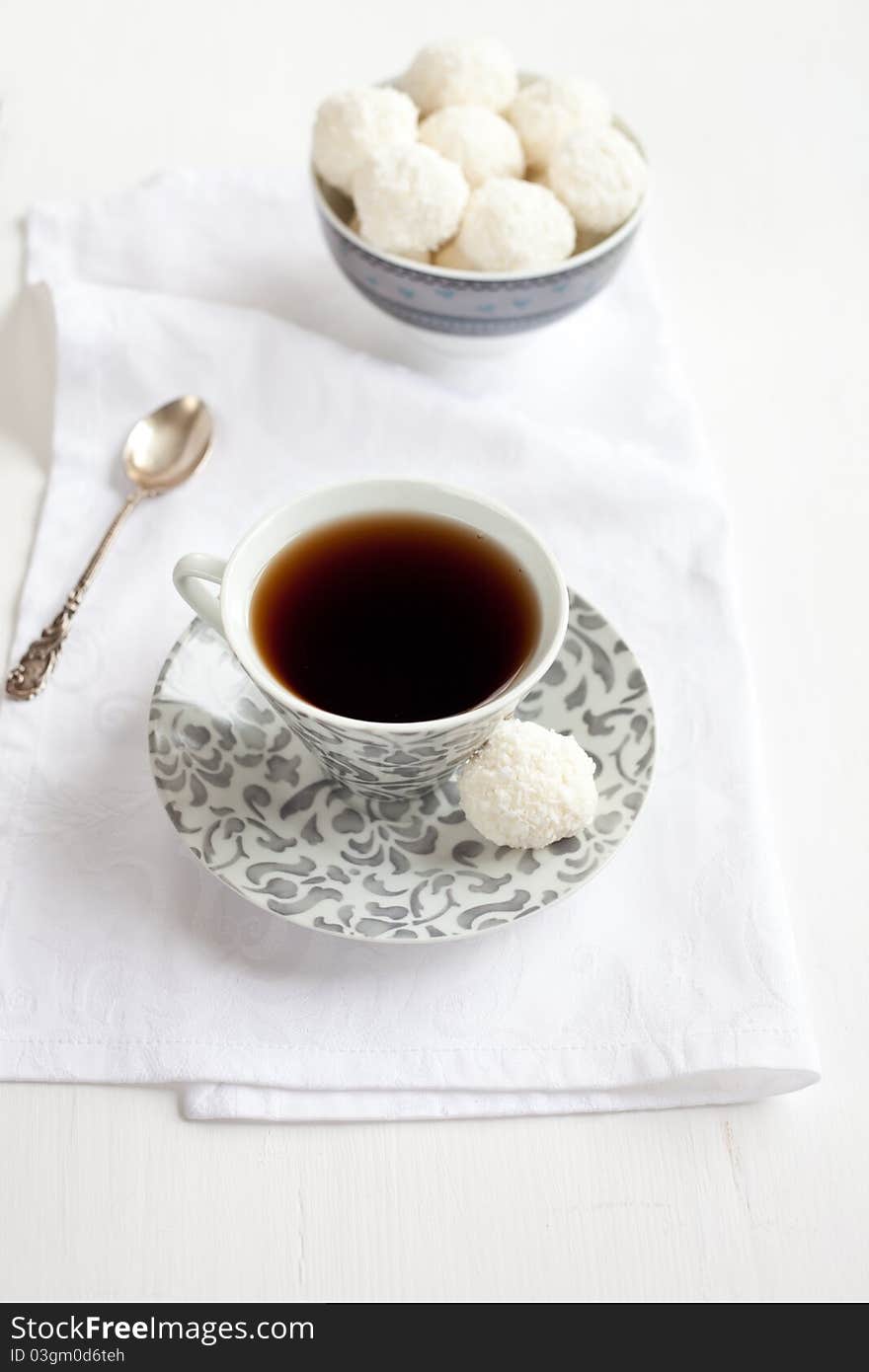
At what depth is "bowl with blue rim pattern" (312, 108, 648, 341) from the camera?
3.52ft

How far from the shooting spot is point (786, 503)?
3.76 feet

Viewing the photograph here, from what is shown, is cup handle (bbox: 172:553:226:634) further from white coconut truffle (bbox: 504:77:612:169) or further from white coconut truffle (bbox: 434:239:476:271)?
white coconut truffle (bbox: 504:77:612:169)

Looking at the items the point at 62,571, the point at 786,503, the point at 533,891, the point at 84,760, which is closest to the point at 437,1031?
the point at 533,891

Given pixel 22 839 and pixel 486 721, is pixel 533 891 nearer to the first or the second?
pixel 486 721

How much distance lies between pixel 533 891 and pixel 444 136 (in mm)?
698

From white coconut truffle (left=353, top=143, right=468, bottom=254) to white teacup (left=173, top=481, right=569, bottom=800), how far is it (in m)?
0.33

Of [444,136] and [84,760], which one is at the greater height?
[444,136]

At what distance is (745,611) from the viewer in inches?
41.5

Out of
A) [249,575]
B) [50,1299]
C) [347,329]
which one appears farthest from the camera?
[347,329]

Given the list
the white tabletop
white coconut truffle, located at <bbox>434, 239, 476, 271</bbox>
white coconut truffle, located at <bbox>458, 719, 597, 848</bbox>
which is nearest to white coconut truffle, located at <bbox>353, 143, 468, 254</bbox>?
white coconut truffle, located at <bbox>434, 239, 476, 271</bbox>

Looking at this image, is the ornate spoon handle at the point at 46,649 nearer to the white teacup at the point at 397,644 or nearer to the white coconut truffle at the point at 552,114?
the white teacup at the point at 397,644
